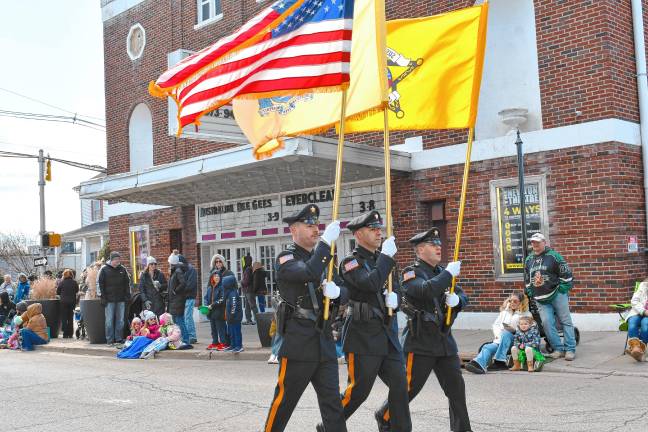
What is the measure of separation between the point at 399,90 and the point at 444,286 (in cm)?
→ 333

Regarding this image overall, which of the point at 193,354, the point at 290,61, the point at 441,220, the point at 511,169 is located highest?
the point at 290,61

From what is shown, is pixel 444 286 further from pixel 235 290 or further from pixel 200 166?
pixel 200 166

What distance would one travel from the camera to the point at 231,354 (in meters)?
13.3

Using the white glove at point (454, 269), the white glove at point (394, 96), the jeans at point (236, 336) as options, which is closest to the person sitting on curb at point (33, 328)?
the jeans at point (236, 336)

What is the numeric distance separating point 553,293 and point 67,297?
11.9 meters

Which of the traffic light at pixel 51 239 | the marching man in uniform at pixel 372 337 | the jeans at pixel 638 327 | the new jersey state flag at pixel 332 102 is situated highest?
the new jersey state flag at pixel 332 102

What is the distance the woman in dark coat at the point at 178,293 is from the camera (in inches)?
575

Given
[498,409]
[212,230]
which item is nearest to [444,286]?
[498,409]

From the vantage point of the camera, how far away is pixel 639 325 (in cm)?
1026

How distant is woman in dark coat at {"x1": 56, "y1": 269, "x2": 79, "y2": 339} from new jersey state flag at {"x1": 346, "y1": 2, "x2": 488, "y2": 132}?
1140 centimetres

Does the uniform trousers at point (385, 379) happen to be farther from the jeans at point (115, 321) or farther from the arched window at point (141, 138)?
the arched window at point (141, 138)

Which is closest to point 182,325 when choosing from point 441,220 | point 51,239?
point 441,220

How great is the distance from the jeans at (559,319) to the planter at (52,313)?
12226 millimetres

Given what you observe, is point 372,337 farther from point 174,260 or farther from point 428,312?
point 174,260
